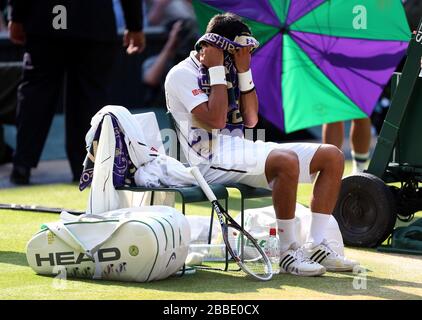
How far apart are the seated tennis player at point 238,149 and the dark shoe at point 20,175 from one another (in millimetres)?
3723

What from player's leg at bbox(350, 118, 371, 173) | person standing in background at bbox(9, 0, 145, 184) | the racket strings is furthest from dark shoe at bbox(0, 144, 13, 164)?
the racket strings

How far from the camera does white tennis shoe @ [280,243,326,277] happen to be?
6082 mm

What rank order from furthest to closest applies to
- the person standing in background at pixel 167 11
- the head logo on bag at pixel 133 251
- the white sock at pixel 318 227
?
the person standing in background at pixel 167 11
the white sock at pixel 318 227
the head logo on bag at pixel 133 251

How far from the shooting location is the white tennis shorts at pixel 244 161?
620 centimetres

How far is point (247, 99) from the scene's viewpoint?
21.1 ft

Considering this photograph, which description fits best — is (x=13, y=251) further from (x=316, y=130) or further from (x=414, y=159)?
(x=316, y=130)

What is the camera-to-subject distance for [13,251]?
22.1ft

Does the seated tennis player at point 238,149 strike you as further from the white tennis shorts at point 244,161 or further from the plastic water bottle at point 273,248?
the plastic water bottle at point 273,248

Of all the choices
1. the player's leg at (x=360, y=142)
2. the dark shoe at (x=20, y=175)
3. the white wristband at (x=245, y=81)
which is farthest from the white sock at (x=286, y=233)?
the dark shoe at (x=20, y=175)

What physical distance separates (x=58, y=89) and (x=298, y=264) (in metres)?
4.34

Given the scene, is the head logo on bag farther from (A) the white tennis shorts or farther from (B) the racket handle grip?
(A) the white tennis shorts

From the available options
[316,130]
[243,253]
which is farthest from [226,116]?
[316,130]

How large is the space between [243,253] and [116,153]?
0.89 meters

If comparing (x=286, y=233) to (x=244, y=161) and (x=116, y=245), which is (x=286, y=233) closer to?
(x=244, y=161)
